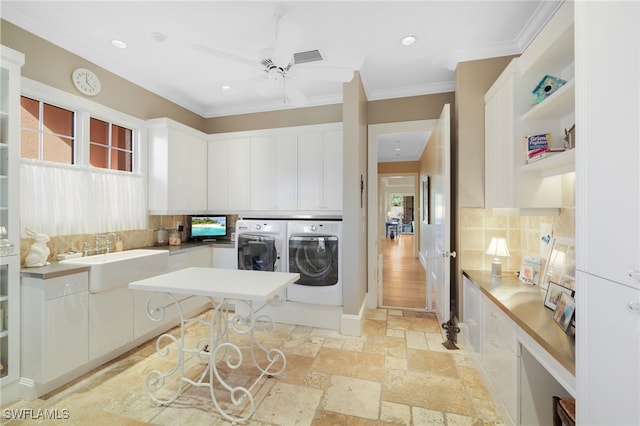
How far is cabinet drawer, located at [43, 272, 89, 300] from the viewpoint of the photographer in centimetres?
192

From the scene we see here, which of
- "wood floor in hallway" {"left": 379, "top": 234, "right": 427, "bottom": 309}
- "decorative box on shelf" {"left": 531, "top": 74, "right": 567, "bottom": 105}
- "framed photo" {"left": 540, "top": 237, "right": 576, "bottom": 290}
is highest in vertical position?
"decorative box on shelf" {"left": 531, "top": 74, "right": 567, "bottom": 105}

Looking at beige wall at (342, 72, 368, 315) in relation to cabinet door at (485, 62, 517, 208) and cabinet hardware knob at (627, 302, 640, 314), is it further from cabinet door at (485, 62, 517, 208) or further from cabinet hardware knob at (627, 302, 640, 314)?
cabinet hardware knob at (627, 302, 640, 314)

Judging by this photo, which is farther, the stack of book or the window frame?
the window frame

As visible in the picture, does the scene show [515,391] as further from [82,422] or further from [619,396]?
[82,422]

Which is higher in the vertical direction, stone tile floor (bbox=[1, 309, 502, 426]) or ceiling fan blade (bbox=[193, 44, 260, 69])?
ceiling fan blade (bbox=[193, 44, 260, 69])

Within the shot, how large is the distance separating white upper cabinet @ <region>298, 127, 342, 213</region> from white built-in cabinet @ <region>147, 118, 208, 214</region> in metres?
1.45

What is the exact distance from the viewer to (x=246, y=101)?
12.7 feet

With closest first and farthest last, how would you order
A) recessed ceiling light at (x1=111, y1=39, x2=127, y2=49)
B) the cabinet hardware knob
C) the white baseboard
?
the cabinet hardware knob → recessed ceiling light at (x1=111, y1=39, x2=127, y2=49) → the white baseboard

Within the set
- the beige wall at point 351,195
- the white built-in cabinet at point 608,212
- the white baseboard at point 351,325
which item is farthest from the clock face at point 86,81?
the white built-in cabinet at point 608,212

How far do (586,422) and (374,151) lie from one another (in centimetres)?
307

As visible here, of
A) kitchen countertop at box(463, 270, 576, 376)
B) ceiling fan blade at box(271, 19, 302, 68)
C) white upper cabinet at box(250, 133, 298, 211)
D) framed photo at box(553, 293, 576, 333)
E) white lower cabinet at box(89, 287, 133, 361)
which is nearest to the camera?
kitchen countertop at box(463, 270, 576, 376)

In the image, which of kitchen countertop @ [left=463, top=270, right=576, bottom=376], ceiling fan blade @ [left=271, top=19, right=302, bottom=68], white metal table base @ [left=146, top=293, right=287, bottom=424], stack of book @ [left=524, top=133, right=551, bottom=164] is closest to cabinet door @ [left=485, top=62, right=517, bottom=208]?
stack of book @ [left=524, top=133, right=551, bottom=164]

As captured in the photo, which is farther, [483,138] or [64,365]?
[483,138]

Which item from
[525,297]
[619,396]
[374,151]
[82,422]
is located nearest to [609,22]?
[619,396]
